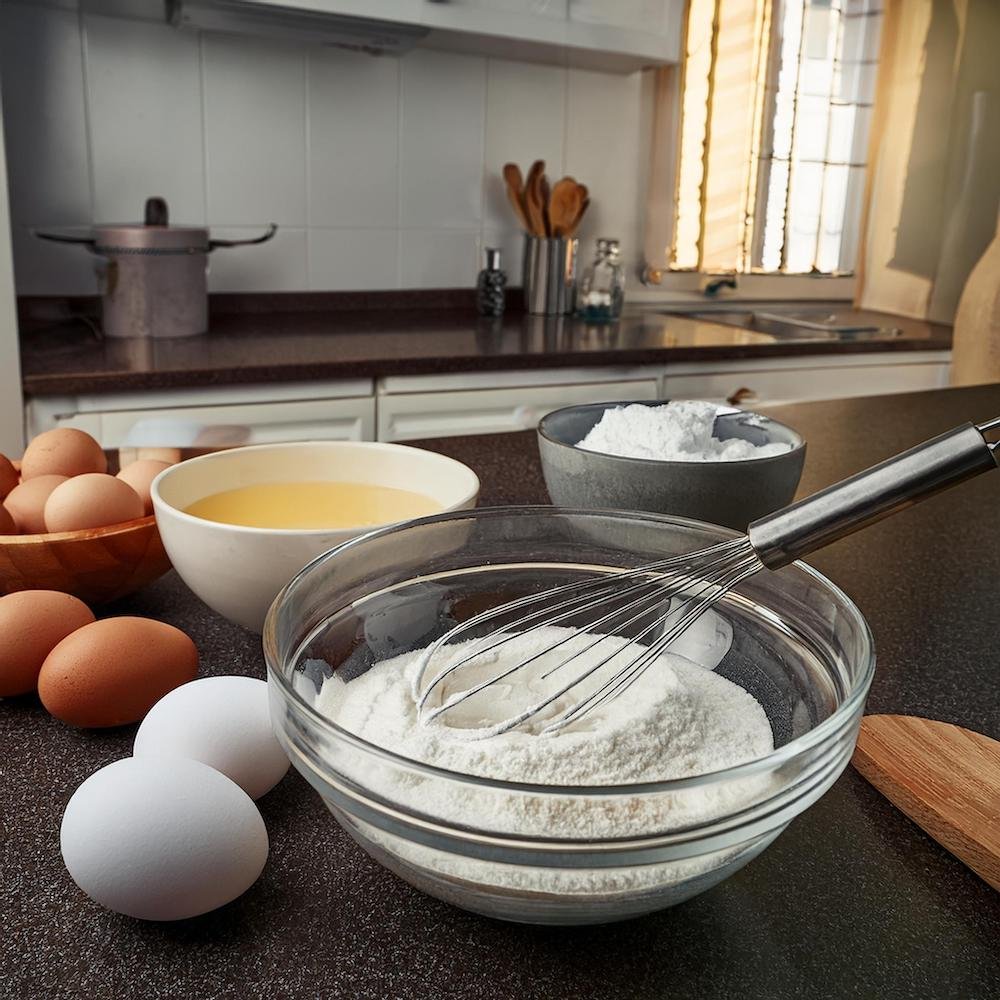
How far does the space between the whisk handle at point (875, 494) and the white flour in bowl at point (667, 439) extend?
258mm

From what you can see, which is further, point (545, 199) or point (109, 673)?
point (545, 199)

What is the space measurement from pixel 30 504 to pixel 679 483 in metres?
0.41

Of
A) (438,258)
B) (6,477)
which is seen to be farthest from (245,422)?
(6,477)

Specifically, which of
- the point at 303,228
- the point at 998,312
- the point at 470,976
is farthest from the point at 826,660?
the point at 303,228

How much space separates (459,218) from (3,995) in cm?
223

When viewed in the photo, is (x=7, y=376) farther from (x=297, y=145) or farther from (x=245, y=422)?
(x=297, y=145)

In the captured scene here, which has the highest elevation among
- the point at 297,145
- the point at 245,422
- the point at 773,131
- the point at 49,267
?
the point at 773,131

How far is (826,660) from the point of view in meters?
0.43

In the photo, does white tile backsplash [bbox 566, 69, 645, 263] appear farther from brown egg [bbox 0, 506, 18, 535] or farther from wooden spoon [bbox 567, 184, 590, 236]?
brown egg [bbox 0, 506, 18, 535]

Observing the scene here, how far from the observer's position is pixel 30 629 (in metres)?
0.51

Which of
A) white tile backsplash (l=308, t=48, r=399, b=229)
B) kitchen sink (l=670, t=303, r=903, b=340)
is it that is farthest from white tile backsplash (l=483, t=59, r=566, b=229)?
kitchen sink (l=670, t=303, r=903, b=340)

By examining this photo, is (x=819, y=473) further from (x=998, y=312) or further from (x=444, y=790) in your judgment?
(x=998, y=312)

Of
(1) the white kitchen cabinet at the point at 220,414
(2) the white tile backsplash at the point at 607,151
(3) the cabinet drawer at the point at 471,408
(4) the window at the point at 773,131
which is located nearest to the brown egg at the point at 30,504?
(1) the white kitchen cabinet at the point at 220,414

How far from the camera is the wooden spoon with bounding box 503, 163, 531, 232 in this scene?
231 centimetres
